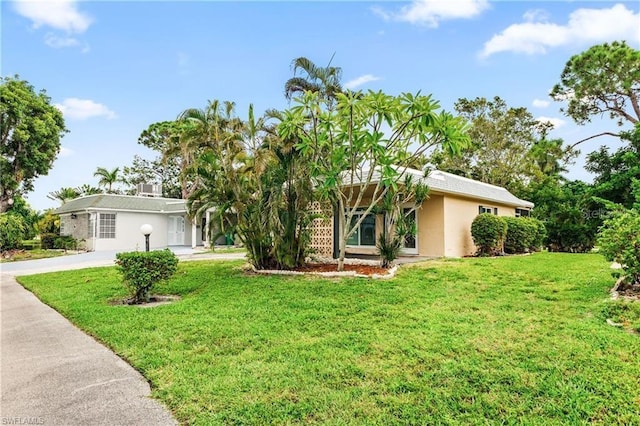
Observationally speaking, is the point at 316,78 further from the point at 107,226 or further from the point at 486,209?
the point at 107,226

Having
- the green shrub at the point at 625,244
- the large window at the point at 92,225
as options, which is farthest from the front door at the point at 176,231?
the green shrub at the point at 625,244

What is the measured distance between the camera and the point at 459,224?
48.9 ft

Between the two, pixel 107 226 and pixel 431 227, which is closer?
pixel 431 227

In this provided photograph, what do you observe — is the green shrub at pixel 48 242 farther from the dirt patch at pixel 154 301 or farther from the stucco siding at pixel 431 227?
the stucco siding at pixel 431 227

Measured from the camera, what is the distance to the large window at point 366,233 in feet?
52.1

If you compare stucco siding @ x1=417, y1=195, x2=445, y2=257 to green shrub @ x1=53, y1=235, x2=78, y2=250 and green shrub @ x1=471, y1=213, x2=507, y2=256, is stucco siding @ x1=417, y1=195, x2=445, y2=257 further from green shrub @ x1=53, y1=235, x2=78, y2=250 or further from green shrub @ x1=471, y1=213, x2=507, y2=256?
green shrub @ x1=53, y1=235, x2=78, y2=250

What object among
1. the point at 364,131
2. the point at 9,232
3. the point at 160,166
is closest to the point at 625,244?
the point at 364,131

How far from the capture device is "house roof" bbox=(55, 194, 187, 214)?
78.0 ft

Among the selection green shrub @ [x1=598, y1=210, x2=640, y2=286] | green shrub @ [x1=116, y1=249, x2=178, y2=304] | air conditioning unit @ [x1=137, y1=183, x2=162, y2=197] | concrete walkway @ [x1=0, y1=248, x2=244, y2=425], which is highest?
air conditioning unit @ [x1=137, y1=183, x2=162, y2=197]

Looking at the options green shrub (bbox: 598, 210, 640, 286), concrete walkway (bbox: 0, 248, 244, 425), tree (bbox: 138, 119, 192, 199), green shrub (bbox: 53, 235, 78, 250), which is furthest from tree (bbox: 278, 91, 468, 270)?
green shrub (bbox: 53, 235, 78, 250)

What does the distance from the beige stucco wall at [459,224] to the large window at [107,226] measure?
2082cm

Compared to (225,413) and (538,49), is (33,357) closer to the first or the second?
(225,413)

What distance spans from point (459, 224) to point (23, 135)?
26943 millimetres

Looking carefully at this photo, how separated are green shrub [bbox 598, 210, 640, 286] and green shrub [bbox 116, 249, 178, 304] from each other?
27.5 feet
